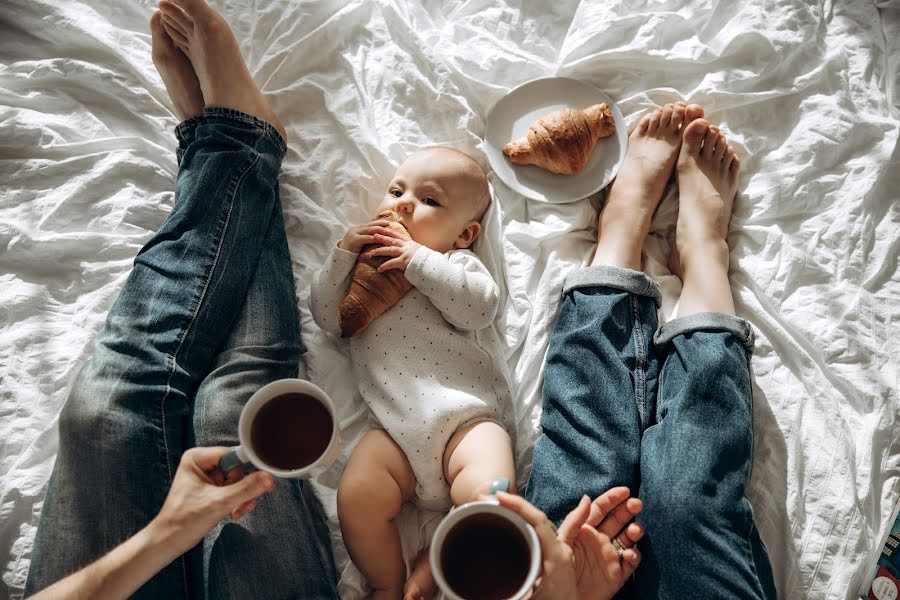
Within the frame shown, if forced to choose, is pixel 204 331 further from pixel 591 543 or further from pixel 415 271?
pixel 591 543

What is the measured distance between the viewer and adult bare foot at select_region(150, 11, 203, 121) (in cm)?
133

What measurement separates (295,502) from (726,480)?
0.72m

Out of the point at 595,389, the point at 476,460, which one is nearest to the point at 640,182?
the point at 595,389

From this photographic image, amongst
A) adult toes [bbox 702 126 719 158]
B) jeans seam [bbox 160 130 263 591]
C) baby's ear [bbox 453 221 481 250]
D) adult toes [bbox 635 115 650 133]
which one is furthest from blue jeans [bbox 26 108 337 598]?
adult toes [bbox 702 126 719 158]

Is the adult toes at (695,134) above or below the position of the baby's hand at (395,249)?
above

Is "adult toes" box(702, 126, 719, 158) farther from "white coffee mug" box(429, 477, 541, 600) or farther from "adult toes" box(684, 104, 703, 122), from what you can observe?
"white coffee mug" box(429, 477, 541, 600)

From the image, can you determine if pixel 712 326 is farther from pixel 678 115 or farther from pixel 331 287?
pixel 331 287

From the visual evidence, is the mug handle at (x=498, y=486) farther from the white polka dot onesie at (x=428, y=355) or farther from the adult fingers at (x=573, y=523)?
the white polka dot onesie at (x=428, y=355)

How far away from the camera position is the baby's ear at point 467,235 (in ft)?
4.40

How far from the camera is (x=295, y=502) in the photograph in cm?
109

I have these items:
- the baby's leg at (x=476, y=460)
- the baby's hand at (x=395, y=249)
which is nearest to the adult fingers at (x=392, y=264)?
the baby's hand at (x=395, y=249)

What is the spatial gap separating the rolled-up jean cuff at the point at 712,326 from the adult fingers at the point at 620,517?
1.03 ft

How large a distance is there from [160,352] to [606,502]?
0.79 metres

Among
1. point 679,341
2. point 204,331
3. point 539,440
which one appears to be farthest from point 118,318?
point 679,341
